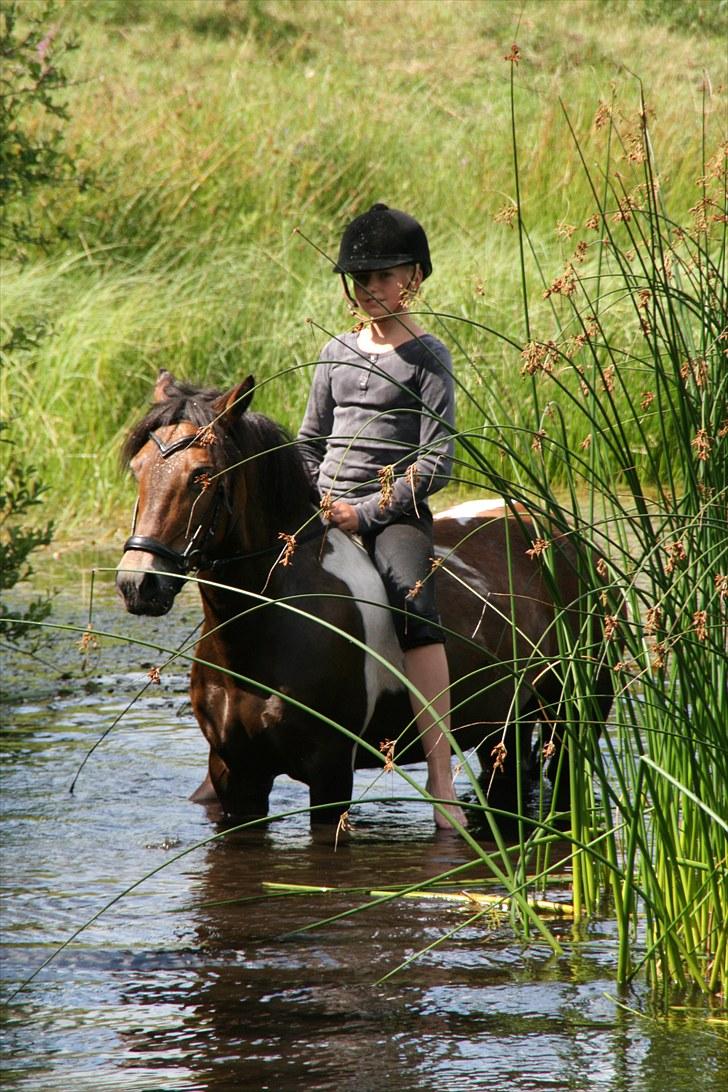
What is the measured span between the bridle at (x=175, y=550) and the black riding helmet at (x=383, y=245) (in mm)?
828

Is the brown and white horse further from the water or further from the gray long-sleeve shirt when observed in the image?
the water

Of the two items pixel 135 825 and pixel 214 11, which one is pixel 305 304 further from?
pixel 214 11

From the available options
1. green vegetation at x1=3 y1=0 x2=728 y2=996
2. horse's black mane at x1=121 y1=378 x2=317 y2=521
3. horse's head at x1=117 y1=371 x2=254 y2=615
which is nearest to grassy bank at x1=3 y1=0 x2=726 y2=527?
green vegetation at x1=3 y1=0 x2=728 y2=996

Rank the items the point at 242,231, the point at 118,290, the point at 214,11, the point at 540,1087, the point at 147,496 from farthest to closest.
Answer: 1. the point at 214,11
2. the point at 242,231
3. the point at 118,290
4. the point at 147,496
5. the point at 540,1087

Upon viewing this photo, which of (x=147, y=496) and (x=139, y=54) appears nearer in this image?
(x=147, y=496)

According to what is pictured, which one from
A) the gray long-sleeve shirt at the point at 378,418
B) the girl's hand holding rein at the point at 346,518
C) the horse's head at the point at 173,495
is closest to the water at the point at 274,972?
the horse's head at the point at 173,495

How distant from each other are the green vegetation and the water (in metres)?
0.20

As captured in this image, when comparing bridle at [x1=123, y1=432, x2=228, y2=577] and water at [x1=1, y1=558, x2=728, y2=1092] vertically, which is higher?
bridle at [x1=123, y1=432, x2=228, y2=577]


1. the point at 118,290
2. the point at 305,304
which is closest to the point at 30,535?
the point at 305,304

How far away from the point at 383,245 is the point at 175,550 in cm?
119

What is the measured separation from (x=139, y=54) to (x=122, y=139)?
30.2 feet

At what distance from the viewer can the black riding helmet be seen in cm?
493

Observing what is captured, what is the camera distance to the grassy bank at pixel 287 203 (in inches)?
415

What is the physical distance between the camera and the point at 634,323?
10578mm
